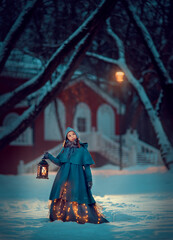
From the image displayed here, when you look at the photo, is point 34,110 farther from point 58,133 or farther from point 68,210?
point 58,133

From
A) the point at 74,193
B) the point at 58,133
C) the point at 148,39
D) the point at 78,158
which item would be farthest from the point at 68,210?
the point at 58,133

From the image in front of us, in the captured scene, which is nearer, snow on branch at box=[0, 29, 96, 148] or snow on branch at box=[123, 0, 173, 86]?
snow on branch at box=[0, 29, 96, 148]

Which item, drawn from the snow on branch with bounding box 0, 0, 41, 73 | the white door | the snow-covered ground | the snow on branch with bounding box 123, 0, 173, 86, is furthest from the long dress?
the white door

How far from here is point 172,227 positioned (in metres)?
7.28

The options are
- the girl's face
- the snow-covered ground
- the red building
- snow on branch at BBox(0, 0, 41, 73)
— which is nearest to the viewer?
the snow-covered ground

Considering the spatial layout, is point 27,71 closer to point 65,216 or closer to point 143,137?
point 143,137

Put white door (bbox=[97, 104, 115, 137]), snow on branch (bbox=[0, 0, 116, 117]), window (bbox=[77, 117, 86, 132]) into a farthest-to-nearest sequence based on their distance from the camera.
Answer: white door (bbox=[97, 104, 115, 137])
window (bbox=[77, 117, 86, 132])
snow on branch (bbox=[0, 0, 116, 117])

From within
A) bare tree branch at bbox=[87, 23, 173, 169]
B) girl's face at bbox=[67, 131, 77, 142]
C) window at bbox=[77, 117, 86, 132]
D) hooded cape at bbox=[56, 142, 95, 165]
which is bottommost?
hooded cape at bbox=[56, 142, 95, 165]

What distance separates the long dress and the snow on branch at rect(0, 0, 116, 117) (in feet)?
19.8

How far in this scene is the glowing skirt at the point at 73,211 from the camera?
752cm

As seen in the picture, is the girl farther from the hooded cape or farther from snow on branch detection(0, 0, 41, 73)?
snow on branch detection(0, 0, 41, 73)

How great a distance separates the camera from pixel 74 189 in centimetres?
762

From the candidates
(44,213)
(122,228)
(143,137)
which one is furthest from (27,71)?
(122,228)

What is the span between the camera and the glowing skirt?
24.7ft
